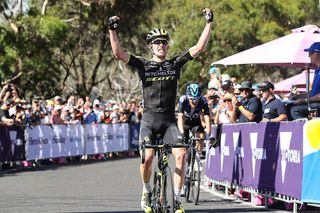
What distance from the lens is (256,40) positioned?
64.3 metres

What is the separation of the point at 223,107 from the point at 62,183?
3.74 meters

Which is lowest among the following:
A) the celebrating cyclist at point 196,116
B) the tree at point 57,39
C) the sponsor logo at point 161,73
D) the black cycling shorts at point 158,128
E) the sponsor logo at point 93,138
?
the black cycling shorts at point 158,128

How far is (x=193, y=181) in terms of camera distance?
14.9 meters

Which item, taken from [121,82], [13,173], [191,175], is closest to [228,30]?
[121,82]

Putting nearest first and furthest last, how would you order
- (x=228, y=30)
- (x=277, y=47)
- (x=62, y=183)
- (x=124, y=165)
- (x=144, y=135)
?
(x=144, y=135) < (x=277, y=47) < (x=62, y=183) < (x=124, y=165) < (x=228, y=30)

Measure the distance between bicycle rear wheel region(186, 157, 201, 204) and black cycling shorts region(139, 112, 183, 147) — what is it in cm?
325

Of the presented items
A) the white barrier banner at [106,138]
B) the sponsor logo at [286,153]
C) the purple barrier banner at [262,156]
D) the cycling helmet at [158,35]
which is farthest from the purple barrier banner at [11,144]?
the cycling helmet at [158,35]

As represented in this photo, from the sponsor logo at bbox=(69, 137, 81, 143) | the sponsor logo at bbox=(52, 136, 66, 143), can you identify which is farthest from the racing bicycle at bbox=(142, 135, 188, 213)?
the sponsor logo at bbox=(69, 137, 81, 143)

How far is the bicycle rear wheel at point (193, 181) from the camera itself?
48.0 feet

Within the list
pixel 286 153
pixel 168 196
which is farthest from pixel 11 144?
pixel 168 196

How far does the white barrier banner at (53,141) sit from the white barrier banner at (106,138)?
32.5 inches

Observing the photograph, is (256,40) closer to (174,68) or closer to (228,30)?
(228,30)

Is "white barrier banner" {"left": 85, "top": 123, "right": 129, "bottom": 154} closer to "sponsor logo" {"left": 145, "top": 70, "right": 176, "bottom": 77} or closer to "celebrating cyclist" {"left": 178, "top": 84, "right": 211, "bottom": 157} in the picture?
"celebrating cyclist" {"left": 178, "top": 84, "right": 211, "bottom": 157}

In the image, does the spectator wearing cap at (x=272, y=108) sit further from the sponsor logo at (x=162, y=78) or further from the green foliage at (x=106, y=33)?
the green foliage at (x=106, y=33)
